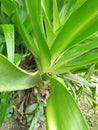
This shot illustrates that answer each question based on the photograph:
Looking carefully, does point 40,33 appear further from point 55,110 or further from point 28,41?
point 55,110

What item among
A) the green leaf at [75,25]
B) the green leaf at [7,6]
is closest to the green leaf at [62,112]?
the green leaf at [75,25]

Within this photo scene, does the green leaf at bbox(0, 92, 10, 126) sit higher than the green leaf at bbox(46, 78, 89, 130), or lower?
higher

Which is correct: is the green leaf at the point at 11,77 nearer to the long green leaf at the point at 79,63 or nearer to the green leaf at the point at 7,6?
the long green leaf at the point at 79,63

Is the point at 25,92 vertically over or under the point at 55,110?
over

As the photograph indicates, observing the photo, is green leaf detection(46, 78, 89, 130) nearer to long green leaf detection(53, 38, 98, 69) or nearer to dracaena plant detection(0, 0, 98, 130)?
dracaena plant detection(0, 0, 98, 130)

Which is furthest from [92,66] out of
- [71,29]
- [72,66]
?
[71,29]

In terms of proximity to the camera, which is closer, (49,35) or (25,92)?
(49,35)

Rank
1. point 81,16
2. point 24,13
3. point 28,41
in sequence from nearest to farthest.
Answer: point 81,16, point 28,41, point 24,13

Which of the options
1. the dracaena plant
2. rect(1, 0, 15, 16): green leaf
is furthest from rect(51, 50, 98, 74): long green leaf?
rect(1, 0, 15, 16): green leaf
